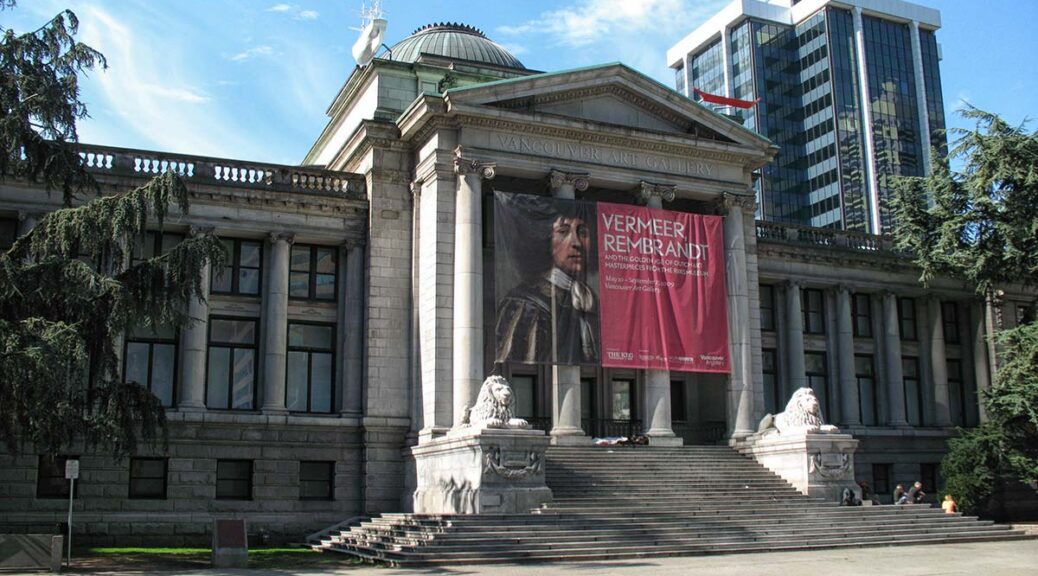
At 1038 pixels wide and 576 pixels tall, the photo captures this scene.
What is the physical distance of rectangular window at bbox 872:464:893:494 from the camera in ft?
141

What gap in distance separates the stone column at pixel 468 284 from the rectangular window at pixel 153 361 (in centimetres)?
913

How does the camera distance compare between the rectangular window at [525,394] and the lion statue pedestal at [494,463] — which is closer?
the lion statue pedestal at [494,463]

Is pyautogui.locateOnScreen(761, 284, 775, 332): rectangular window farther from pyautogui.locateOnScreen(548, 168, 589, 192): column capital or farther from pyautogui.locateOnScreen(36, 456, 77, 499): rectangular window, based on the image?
pyautogui.locateOnScreen(36, 456, 77, 499): rectangular window

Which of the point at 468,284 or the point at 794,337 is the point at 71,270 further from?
the point at 794,337

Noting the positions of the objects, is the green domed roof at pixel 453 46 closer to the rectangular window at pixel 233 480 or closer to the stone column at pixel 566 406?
the stone column at pixel 566 406

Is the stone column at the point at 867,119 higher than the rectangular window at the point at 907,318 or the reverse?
higher

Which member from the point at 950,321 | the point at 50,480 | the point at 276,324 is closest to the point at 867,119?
the point at 950,321

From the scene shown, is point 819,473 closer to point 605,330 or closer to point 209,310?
point 605,330

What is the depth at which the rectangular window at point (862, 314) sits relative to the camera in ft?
150

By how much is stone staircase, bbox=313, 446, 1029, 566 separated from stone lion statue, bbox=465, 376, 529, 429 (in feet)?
8.11

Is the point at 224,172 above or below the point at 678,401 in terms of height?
above

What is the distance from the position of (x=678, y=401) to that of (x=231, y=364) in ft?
54.7

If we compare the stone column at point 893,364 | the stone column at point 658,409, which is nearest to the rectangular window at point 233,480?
the stone column at point 658,409

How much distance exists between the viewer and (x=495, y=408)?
2912cm
